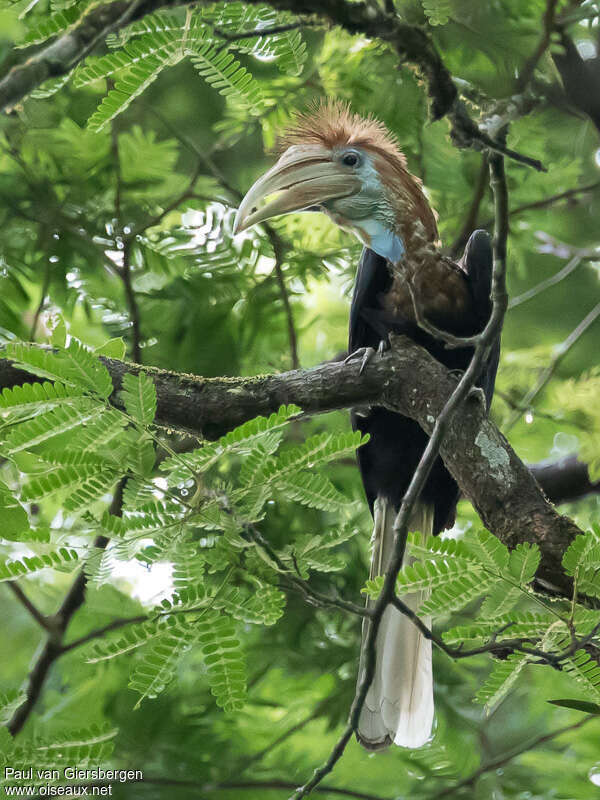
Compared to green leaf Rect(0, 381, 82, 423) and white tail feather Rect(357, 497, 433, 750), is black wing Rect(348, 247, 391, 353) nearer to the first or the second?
white tail feather Rect(357, 497, 433, 750)

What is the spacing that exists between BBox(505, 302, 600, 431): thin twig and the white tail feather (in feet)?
3.02

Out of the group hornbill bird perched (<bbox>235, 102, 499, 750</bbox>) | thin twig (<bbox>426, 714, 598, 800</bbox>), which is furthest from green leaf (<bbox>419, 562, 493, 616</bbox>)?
thin twig (<bbox>426, 714, 598, 800</bbox>)

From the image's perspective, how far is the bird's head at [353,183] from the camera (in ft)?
10.7

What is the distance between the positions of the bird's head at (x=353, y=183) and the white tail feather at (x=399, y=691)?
3.47ft

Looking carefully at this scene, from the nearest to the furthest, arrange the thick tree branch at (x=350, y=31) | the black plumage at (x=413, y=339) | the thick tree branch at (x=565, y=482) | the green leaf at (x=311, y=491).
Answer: the thick tree branch at (x=350, y=31) → the green leaf at (x=311, y=491) → the black plumage at (x=413, y=339) → the thick tree branch at (x=565, y=482)

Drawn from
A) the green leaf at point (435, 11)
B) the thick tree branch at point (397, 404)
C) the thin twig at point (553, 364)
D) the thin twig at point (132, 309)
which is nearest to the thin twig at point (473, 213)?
the thin twig at point (553, 364)

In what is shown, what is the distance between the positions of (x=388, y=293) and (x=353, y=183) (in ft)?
1.43

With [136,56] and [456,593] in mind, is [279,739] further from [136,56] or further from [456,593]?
[136,56]

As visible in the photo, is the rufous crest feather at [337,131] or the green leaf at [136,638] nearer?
the green leaf at [136,638]

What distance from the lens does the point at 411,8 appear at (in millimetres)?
2844

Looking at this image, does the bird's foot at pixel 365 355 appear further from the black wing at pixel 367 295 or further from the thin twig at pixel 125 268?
the thin twig at pixel 125 268

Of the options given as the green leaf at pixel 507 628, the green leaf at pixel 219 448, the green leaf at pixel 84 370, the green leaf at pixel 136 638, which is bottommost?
the green leaf at pixel 136 638

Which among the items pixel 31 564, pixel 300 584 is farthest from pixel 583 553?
pixel 31 564

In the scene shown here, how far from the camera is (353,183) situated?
3338 mm
